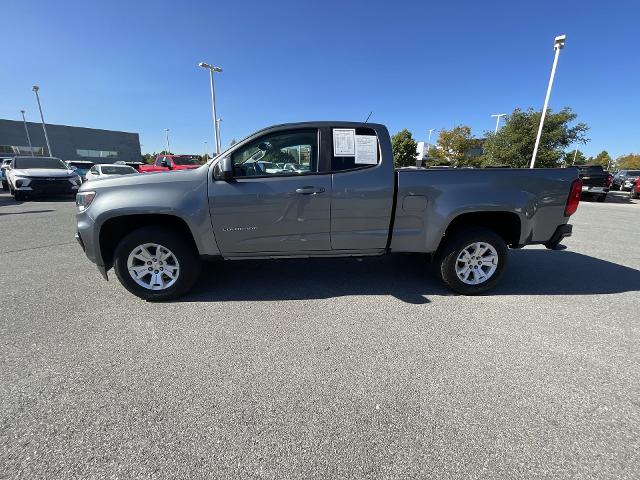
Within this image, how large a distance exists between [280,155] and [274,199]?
1.92 ft

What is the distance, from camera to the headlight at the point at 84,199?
11.0ft

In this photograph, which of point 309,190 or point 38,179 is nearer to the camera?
point 309,190

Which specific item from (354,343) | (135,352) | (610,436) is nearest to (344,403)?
(354,343)

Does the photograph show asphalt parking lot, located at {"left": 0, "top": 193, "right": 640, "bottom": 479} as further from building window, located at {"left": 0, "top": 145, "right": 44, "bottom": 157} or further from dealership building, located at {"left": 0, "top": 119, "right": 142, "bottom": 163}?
dealership building, located at {"left": 0, "top": 119, "right": 142, "bottom": 163}

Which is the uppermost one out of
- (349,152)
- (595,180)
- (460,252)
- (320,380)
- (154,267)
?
(349,152)

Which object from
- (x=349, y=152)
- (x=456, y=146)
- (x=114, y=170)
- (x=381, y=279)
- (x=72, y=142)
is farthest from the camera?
(x=72, y=142)

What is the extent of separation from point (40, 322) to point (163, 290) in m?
1.11

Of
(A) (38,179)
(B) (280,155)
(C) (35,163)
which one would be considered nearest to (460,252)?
(B) (280,155)

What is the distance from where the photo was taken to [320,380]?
2.27m

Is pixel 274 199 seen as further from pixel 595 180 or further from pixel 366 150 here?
pixel 595 180

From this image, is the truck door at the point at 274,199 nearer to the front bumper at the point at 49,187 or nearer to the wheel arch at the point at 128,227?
the wheel arch at the point at 128,227

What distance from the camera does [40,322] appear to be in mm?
3029

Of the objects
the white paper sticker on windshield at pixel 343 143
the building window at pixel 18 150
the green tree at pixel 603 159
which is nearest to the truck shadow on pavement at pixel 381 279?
the white paper sticker on windshield at pixel 343 143

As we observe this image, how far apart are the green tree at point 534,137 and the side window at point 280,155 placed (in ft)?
66.8
